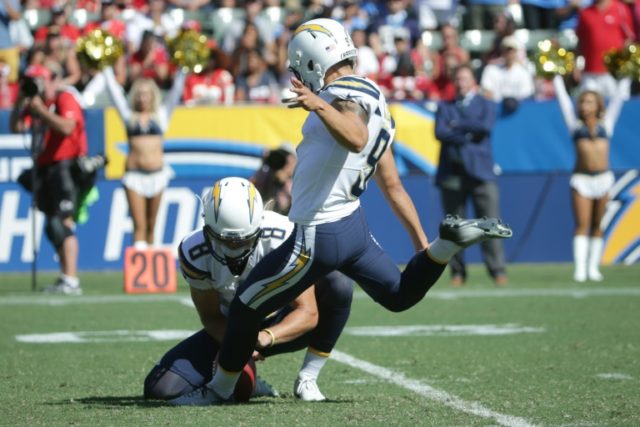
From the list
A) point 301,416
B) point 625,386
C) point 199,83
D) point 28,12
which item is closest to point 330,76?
point 301,416

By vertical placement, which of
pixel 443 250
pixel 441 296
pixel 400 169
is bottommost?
pixel 441 296

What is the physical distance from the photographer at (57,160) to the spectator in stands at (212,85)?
12.1ft

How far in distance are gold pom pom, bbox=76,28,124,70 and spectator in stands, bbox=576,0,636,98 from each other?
5883 mm

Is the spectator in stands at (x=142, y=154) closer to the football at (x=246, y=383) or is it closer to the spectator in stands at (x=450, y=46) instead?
the spectator in stands at (x=450, y=46)

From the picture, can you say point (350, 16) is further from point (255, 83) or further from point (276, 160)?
point (276, 160)

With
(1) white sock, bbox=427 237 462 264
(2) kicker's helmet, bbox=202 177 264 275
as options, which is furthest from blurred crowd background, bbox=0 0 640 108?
(1) white sock, bbox=427 237 462 264

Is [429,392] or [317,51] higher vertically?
[317,51]

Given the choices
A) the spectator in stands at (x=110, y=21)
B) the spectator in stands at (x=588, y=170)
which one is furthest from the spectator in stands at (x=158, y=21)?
the spectator in stands at (x=588, y=170)

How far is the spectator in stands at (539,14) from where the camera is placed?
62.9ft

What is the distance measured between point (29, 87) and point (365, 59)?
5842 mm

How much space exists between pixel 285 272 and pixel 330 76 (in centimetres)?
89

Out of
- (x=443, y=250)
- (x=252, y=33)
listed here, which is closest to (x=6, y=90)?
(x=252, y=33)

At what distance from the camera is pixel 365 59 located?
16.8 meters

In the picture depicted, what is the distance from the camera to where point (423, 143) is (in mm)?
15461
